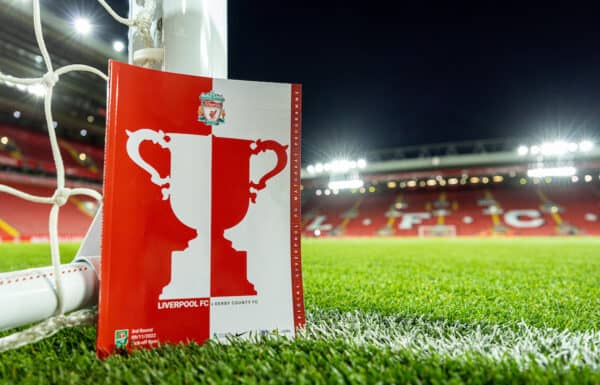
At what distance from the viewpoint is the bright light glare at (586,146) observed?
20.2m

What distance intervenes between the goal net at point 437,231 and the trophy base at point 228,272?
20.0m

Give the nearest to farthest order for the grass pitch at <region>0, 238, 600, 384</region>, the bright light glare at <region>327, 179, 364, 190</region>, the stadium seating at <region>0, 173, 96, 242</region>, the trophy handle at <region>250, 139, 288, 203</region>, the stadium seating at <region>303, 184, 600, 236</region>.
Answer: the grass pitch at <region>0, 238, 600, 384</region>
the trophy handle at <region>250, 139, 288, 203</region>
the stadium seating at <region>0, 173, 96, 242</region>
the stadium seating at <region>303, 184, 600, 236</region>
the bright light glare at <region>327, 179, 364, 190</region>

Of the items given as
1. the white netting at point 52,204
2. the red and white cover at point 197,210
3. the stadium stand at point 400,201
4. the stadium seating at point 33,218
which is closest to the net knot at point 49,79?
the white netting at point 52,204

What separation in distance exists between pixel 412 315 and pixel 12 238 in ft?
58.0

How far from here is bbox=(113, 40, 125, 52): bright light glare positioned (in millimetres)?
12297

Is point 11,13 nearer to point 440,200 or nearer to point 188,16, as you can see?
point 188,16

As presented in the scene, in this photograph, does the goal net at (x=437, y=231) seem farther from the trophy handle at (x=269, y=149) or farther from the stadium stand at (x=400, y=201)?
the trophy handle at (x=269, y=149)

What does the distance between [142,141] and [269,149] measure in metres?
0.35

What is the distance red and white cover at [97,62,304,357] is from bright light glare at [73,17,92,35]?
12.0 metres

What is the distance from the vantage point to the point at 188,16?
114cm

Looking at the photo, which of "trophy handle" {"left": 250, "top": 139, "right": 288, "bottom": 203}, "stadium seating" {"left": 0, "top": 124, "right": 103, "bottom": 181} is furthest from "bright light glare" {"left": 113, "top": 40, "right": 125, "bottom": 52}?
"trophy handle" {"left": 250, "top": 139, "right": 288, "bottom": 203}

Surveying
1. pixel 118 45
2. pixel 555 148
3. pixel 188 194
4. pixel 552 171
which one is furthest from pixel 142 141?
pixel 552 171

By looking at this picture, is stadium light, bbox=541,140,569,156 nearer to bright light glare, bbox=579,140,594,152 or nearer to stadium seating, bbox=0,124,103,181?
bright light glare, bbox=579,140,594,152

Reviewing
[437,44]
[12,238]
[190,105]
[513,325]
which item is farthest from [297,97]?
[437,44]
